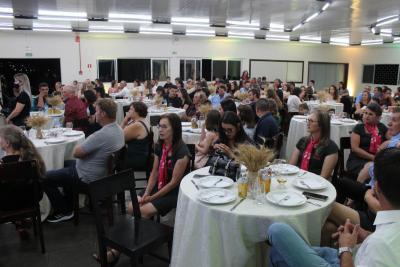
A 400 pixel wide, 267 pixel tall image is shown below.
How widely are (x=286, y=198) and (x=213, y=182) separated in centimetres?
59

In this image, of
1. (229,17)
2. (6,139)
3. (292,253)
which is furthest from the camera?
(229,17)

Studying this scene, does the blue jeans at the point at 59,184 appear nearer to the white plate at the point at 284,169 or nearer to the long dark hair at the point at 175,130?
the long dark hair at the point at 175,130

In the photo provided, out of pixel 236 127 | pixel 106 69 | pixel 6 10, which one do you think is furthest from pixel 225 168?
pixel 106 69

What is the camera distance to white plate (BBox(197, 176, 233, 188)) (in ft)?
8.54

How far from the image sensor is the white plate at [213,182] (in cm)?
260

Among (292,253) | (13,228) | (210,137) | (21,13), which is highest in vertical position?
(21,13)

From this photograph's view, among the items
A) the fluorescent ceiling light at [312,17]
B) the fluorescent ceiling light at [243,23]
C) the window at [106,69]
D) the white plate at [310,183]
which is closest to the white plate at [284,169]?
the white plate at [310,183]

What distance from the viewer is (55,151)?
13.8 ft

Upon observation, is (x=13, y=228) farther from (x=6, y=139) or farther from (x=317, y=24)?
(x=317, y=24)

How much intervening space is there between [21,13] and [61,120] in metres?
3.69

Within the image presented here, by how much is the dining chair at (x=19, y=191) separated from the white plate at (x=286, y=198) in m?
2.07

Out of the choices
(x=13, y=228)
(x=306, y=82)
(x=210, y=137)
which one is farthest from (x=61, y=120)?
(x=306, y=82)

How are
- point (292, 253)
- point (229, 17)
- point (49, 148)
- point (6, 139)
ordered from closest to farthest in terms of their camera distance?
point (292, 253) < point (6, 139) < point (49, 148) < point (229, 17)

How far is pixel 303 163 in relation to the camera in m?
3.42
